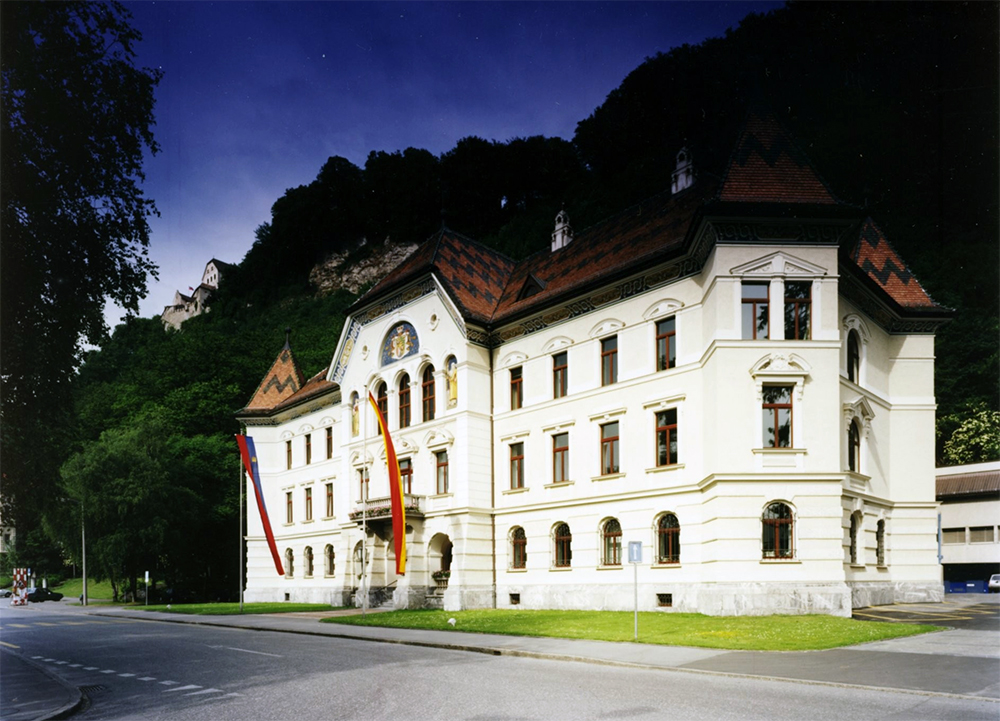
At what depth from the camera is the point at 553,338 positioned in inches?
1303

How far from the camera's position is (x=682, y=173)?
32906mm

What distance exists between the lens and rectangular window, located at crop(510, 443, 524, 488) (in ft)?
112

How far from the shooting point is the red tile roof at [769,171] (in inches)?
1022

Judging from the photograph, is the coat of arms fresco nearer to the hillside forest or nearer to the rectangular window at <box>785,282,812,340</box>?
the hillside forest

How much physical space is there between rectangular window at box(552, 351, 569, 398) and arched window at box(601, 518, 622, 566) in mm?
5608

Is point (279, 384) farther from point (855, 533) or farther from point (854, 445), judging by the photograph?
point (855, 533)

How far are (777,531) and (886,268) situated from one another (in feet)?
51.1

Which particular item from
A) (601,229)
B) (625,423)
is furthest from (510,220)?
(625,423)

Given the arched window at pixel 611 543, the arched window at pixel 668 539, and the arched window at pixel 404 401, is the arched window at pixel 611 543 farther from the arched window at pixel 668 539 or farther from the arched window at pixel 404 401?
the arched window at pixel 404 401

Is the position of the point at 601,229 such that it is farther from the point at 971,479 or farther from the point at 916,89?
the point at 971,479

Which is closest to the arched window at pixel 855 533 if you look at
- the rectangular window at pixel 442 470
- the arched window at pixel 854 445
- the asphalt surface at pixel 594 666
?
the arched window at pixel 854 445

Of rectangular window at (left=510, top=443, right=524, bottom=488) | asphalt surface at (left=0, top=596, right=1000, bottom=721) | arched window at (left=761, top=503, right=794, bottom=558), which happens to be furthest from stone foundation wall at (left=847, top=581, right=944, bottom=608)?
rectangular window at (left=510, top=443, right=524, bottom=488)

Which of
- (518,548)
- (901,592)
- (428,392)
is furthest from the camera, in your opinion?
(428,392)

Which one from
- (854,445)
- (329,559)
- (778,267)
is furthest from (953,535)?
(329,559)
